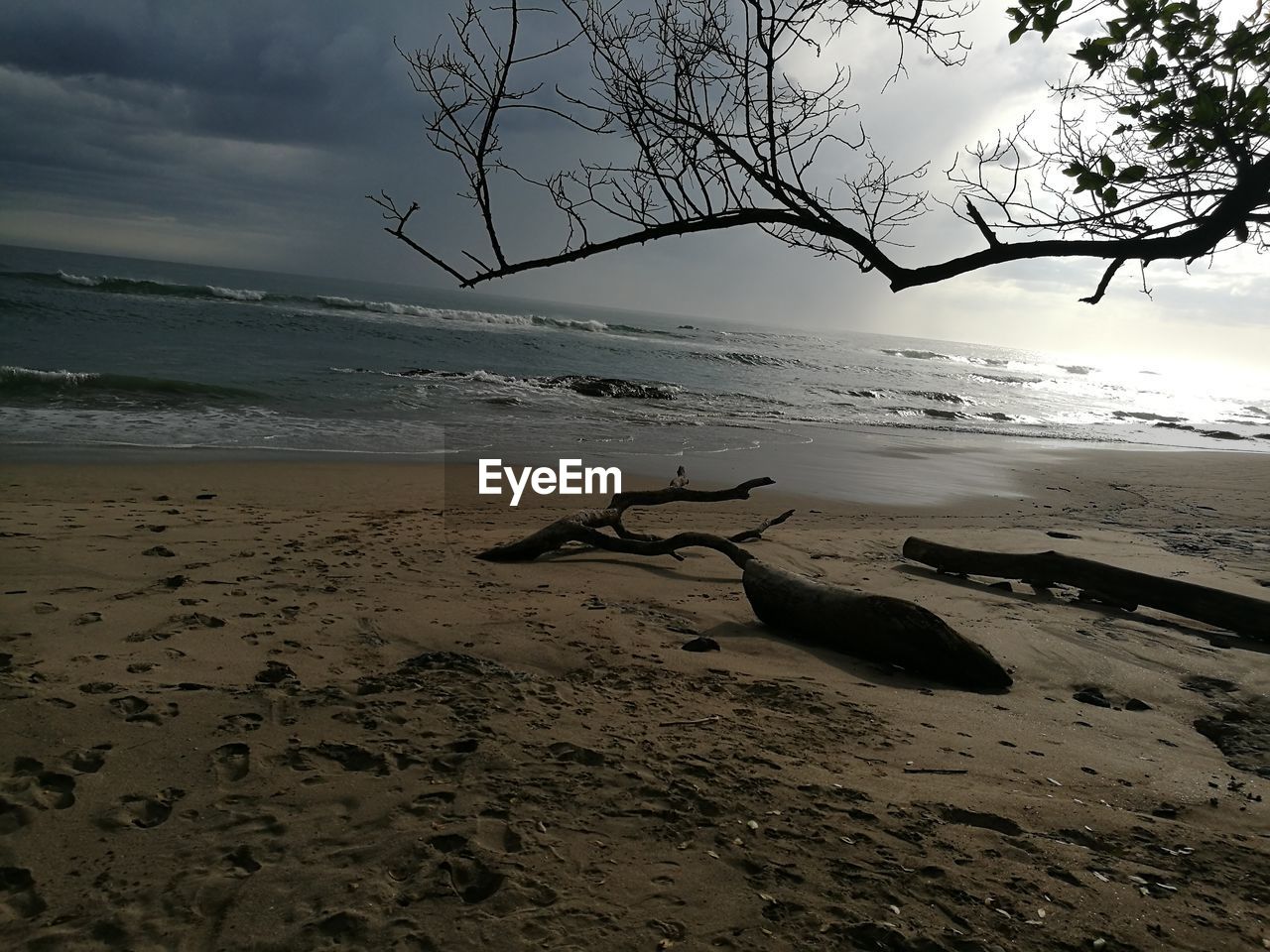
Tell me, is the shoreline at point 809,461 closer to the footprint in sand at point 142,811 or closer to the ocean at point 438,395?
the ocean at point 438,395

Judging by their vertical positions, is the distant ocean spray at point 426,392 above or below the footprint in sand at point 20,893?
above

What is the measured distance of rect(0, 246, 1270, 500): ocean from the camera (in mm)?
12625

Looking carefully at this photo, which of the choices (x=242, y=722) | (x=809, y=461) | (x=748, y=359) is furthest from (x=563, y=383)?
(x=242, y=722)

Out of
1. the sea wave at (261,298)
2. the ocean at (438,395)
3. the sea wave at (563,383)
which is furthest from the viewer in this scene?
the sea wave at (261,298)

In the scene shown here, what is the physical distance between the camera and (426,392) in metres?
18.7

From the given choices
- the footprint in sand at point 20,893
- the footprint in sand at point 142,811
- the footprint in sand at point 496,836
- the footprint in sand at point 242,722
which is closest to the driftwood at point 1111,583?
the footprint in sand at point 496,836

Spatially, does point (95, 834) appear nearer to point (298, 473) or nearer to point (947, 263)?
point (947, 263)

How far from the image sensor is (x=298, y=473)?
941 cm

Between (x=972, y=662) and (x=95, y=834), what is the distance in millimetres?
3891

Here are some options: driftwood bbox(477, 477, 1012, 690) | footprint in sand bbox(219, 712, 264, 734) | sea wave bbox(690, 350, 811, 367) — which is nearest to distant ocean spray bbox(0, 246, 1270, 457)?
sea wave bbox(690, 350, 811, 367)

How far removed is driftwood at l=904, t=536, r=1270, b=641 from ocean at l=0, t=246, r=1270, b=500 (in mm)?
5591

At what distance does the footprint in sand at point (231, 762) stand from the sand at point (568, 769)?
13 mm

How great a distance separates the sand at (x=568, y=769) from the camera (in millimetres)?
2117

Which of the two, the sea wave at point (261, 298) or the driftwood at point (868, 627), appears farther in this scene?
the sea wave at point (261, 298)
